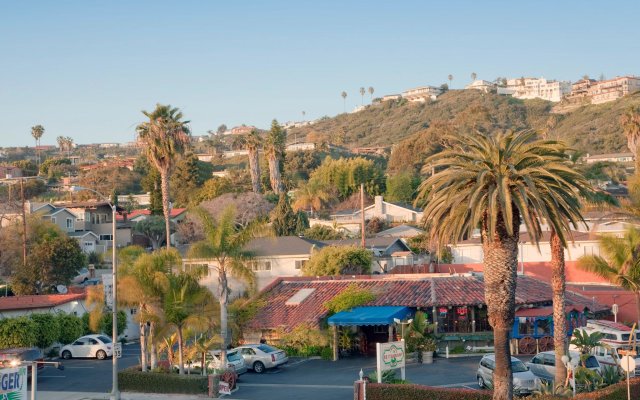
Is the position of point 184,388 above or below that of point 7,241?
below

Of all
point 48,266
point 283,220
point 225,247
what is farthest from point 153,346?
point 283,220

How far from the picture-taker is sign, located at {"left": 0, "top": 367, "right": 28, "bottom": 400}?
944 inches

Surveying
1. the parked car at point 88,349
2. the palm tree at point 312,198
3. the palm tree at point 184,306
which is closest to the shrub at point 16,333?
the parked car at point 88,349

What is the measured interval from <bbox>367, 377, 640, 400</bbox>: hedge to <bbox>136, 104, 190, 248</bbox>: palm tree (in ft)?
124

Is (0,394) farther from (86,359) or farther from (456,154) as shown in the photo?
(86,359)

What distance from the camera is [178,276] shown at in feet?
121

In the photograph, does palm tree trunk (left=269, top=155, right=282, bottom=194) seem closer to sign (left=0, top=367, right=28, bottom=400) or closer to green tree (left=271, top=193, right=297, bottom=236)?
green tree (left=271, top=193, right=297, bottom=236)

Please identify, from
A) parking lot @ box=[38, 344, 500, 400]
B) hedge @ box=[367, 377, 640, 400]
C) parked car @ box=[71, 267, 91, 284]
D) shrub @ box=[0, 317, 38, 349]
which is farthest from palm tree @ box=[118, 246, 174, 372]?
parked car @ box=[71, 267, 91, 284]

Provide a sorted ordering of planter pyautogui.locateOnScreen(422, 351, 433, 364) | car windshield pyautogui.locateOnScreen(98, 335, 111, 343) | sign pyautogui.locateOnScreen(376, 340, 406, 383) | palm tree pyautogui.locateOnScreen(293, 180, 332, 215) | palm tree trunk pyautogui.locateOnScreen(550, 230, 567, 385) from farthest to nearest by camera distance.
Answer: palm tree pyautogui.locateOnScreen(293, 180, 332, 215), car windshield pyautogui.locateOnScreen(98, 335, 111, 343), planter pyautogui.locateOnScreen(422, 351, 433, 364), sign pyautogui.locateOnScreen(376, 340, 406, 383), palm tree trunk pyautogui.locateOnScreen(550, 230, 567, 385)

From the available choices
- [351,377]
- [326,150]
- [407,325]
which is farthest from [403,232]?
[326,150]

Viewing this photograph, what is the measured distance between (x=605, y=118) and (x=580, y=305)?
15430 cm

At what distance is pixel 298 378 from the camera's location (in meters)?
38.1

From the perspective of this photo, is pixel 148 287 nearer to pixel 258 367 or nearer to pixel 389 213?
pixel 258 367

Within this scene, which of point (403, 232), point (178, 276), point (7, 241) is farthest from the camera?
point (403, 232)
